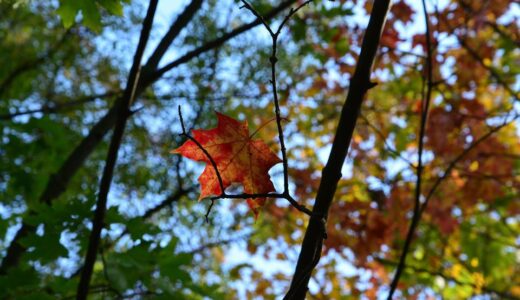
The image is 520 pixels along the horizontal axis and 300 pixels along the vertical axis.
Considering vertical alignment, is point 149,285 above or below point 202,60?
below

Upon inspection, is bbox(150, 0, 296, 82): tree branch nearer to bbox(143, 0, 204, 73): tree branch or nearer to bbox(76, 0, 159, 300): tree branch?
bbox(143, 0, 204, 73): tree branch

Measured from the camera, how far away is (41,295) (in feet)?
7.04

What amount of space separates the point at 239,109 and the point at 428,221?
2.69 meters

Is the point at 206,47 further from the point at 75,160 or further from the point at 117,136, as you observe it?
A: the point at 117,136

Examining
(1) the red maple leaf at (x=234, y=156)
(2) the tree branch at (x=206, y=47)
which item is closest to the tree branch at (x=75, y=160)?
(2) the tree branch at (x=206, y=47)

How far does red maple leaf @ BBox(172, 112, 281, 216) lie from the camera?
1412 mm

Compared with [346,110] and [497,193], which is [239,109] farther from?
[346,110]

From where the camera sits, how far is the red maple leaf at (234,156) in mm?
1412

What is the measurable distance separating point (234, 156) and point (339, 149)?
34cm

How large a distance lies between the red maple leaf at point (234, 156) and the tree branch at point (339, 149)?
17 centimetres

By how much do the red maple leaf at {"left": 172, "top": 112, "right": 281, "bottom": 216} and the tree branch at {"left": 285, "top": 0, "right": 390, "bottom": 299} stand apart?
169mm

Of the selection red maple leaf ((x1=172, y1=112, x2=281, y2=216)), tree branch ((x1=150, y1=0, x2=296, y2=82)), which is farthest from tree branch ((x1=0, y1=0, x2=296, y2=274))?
red maple leaf ((x1=172, y1=112, x2=281, y2=216))

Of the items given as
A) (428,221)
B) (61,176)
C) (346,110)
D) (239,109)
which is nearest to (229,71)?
(239,109)

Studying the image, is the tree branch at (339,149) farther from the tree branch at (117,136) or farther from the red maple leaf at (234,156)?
the tree branch at (117,136)
